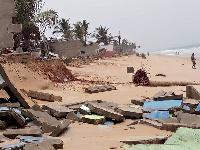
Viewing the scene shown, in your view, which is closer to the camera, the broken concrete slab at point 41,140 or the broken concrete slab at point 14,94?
the broken concrete slab at point 41,140

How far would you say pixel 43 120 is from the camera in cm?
480

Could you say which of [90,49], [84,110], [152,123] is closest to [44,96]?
[84,110]

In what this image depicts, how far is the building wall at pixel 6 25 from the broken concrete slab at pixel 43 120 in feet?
6.81

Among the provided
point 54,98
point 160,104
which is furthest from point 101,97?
point 160,104

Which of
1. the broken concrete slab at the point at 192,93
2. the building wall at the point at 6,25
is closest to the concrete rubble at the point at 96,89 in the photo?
the broken concrete slab at the point at 192,93

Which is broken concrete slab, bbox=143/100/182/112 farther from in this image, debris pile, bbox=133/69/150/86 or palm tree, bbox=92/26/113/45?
palm tree, bbox=92/26/113/45

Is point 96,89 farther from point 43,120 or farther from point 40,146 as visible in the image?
point 40,146

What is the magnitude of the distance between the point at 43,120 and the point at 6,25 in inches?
107

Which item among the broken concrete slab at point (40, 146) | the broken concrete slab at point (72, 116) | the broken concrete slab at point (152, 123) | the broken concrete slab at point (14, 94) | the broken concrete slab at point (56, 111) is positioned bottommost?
the broken concrete slab at point (152, 123)

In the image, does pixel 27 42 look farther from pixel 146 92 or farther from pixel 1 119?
pixel 1 119

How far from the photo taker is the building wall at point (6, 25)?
20.7 feet

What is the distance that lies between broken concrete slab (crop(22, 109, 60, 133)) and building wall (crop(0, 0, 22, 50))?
6.81 ft

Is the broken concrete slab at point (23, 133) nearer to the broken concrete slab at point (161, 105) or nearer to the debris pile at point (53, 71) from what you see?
the broken concrete slab at point (161, 105)

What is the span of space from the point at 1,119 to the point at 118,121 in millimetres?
2226
